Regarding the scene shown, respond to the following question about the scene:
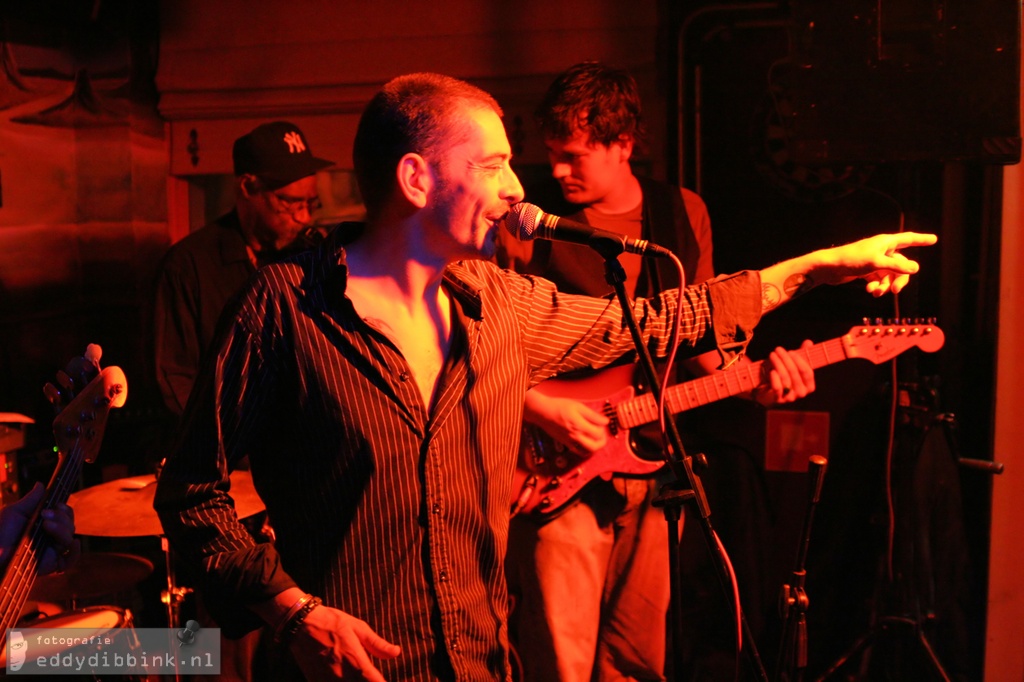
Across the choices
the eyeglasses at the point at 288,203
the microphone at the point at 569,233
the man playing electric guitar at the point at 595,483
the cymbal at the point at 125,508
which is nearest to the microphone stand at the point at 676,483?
the microphone at the point at 569,233

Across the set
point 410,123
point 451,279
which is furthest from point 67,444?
point 410,123

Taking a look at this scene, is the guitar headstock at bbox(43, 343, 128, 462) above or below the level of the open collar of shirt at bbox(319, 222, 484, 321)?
below

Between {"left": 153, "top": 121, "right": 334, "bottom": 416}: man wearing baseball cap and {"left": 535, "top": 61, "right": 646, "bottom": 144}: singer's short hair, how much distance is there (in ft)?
3.86

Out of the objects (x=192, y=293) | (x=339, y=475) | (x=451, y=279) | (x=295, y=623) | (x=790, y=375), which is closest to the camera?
(x=295, y=623)

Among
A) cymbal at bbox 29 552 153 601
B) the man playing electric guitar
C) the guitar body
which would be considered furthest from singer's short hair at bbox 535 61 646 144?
cymbal at bbox 29 552 153 601

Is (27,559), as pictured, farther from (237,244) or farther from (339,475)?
(237,244)

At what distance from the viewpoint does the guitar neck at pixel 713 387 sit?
2.80 metres

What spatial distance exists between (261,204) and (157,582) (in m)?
1.62

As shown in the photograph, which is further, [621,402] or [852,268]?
[621,402]

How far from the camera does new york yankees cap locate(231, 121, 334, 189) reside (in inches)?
141

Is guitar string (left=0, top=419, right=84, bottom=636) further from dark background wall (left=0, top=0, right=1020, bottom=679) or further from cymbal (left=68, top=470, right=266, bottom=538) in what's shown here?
dark background wall (left=0, top=0, right=1020, bottom=679)

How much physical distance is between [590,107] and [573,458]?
1102 mm

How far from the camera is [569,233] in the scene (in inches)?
65.7

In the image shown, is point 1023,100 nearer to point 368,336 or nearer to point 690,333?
point 690,333
